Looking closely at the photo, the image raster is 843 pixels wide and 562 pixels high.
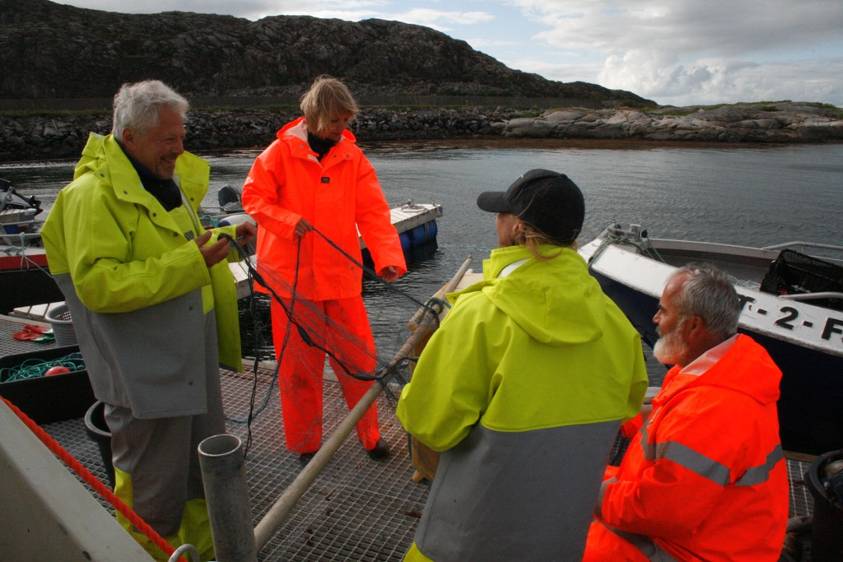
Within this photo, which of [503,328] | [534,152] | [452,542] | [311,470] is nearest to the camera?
[503,328]

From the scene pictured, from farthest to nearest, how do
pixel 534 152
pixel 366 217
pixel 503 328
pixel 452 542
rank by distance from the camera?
pixel 534 152
pixel 366 217
pixel 452 542
pixel 503 328

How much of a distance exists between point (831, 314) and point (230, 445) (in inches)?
195

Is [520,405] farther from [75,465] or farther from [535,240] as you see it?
[75,465]

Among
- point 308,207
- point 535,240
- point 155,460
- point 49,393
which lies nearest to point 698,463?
point 535,240

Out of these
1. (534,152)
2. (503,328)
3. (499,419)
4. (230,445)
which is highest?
(503,328)

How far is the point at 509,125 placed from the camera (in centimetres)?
5644

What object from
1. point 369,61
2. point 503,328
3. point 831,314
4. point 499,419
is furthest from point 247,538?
point 369,61

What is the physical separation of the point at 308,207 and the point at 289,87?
90505 millimetres

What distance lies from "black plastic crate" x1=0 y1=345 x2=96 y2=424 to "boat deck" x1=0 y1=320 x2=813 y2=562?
0.27 ft

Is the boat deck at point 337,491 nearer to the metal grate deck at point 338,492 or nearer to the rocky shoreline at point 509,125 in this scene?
the metal grate deck at point 338,492

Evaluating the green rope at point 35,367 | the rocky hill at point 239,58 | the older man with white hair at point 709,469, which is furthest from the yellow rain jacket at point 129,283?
the rocky hill at point 239,58

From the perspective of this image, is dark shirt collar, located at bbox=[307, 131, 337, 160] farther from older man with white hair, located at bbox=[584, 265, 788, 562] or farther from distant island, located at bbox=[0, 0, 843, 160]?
distant island, located at bbox=[0, 0, 843, 160]

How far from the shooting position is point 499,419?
5.38 feet

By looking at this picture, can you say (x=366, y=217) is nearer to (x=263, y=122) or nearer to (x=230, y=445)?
(x=230, y=445)
